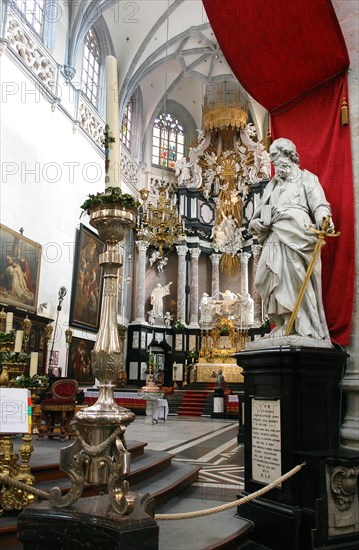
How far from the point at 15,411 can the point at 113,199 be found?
1752 mm

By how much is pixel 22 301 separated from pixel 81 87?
9376 mm

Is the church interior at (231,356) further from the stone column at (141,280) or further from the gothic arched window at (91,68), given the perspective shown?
the stone column at (141,280)

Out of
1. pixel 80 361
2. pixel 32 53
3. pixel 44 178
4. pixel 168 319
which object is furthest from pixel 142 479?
pixel 168 319

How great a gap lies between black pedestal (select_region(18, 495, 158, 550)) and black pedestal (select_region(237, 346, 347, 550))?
159 cm

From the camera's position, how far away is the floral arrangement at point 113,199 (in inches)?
90.5

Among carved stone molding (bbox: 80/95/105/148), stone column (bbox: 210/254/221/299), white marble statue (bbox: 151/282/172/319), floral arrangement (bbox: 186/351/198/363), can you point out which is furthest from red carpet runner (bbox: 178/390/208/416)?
carved stone molding (bbox: 80/95/105/148)

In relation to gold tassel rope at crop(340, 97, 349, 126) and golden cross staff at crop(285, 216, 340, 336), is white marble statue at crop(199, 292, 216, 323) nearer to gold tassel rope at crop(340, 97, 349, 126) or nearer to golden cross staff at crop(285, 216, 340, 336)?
gold tassel rope at crop(340, 97, 349, 126)

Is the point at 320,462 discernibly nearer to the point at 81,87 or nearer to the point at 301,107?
the point at 301,107

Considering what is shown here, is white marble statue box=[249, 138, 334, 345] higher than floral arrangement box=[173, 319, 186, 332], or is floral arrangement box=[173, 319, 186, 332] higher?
floral arrangement box=[173, 319, 186, 332]

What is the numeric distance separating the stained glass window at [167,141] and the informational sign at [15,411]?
23974mm

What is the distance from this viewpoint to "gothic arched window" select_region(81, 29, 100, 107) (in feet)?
61.1

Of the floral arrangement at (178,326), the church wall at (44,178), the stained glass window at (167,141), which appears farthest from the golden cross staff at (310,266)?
the stained glass window at (167,141)

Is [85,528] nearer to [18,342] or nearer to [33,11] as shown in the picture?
[18,342]

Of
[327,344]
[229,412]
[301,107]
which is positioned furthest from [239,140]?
[327,344]
